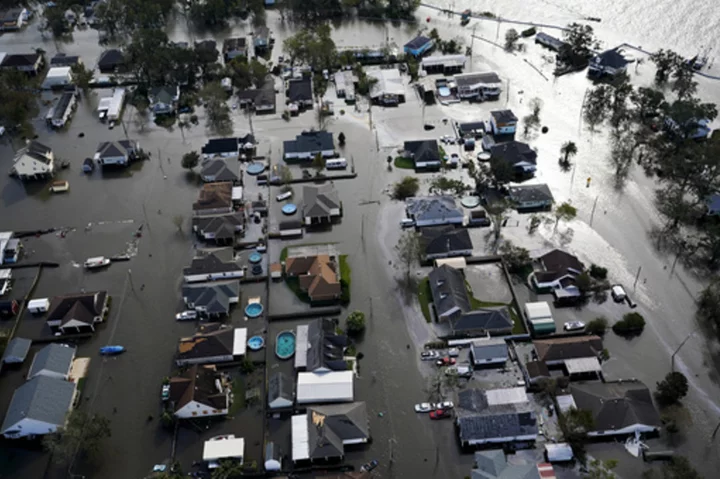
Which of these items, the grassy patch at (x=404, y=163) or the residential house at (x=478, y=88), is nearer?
the grassy patch at (x=404, y=163)

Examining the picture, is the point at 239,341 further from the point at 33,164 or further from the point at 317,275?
the point at 33,164

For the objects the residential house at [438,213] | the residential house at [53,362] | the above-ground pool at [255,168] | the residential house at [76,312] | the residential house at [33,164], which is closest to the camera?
the residential house at [53,362]

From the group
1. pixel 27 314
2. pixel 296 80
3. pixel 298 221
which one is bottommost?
pixel 27 314

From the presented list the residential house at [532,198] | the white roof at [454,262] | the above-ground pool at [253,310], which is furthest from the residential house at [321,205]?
the residential house at [532,198]

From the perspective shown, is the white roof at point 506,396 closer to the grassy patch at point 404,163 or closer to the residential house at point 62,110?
the grassy patch at point 404,163

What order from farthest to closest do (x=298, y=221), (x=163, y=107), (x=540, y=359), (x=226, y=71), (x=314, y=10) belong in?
1. (x=314, y=10)
2. (x=226, y=71)
3. (x=163, y=107)
4. (x=298, y=221)
5. (x=540, y=359)

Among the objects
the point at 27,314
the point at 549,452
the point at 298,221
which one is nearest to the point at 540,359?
the point at 549,452

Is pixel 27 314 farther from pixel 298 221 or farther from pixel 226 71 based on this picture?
pixel 226 71
